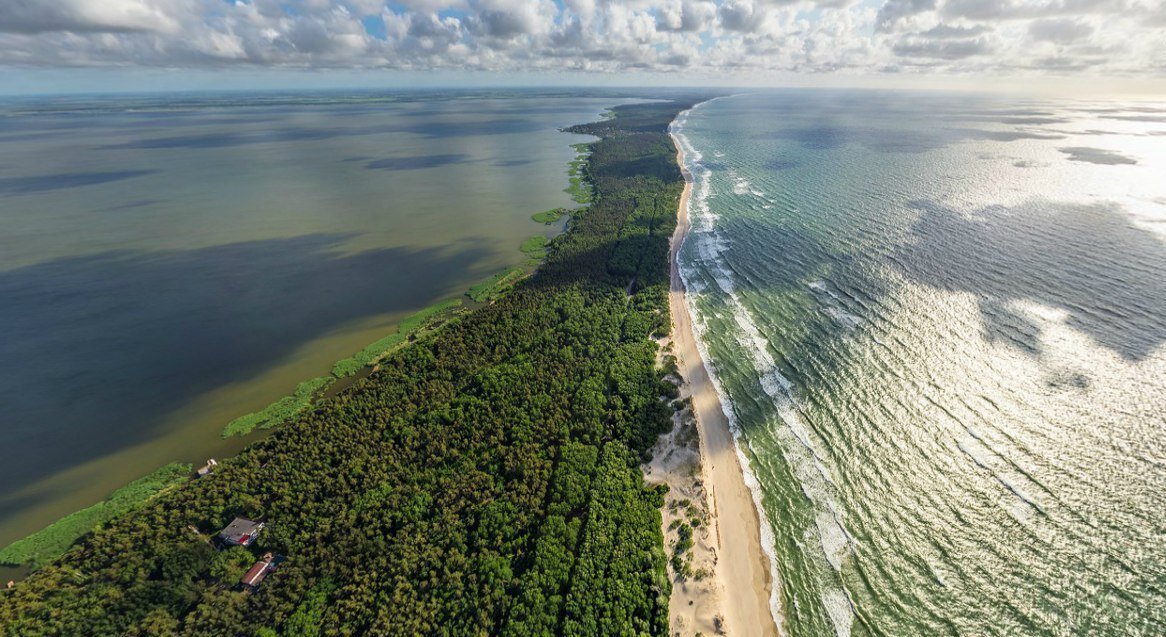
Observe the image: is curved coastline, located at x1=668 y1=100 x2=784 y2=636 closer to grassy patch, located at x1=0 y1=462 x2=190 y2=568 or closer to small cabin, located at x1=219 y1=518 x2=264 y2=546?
small cabin, located at x1=219 y1=518 x2=264 y2=546

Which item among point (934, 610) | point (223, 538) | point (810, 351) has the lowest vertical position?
point (934, 610)

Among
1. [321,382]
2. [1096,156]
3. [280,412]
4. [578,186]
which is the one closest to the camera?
[280,412]

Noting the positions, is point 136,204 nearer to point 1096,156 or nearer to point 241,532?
point 241,532

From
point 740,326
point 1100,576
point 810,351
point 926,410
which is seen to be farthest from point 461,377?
point 1100,576

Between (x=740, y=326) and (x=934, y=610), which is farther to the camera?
(x=740, y=326)

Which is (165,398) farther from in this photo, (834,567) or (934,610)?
(934,610)

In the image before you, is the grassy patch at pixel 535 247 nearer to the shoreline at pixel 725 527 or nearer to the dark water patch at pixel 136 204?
the shoreline at pixel 725 527

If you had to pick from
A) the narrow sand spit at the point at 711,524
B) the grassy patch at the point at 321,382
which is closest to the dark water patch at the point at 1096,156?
the narrow sand spit at the point at 711,524

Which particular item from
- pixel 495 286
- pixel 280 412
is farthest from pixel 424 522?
pixel 495 286
